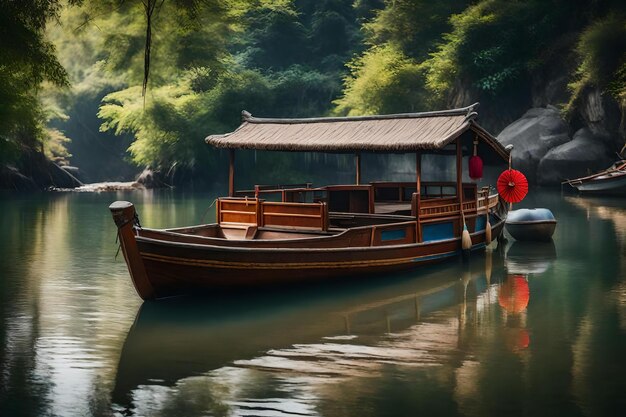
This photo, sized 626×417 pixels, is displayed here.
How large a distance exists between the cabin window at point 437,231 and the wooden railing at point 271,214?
2397 millimetres

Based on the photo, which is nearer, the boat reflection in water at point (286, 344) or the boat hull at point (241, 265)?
the boat reflection in water at point (286, 344)

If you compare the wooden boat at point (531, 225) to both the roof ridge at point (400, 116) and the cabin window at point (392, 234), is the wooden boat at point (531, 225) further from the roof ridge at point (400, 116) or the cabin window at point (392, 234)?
the cabin window at point (392, 234)

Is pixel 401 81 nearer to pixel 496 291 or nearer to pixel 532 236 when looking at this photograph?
pixel 532 236

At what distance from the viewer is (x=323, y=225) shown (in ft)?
52.2

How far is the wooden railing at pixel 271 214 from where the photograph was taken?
16.0 m

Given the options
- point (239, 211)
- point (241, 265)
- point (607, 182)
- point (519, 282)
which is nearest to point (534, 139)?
point (607, 182)

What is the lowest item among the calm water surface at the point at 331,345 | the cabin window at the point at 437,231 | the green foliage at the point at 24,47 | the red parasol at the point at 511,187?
the calm water surface at the point at 331,345

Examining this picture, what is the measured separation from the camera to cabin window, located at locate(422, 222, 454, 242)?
1734cm

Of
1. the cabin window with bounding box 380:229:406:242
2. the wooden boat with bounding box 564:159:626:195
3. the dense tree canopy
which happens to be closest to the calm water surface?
the cabin window with bounding box 380:229:406:242

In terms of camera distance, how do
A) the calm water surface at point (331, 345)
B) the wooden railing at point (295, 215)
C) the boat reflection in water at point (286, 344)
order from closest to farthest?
the calm water surface at point (331, 345) < the boat reflection in water at point (286, 344) < the wooden railing at point (295, 215)

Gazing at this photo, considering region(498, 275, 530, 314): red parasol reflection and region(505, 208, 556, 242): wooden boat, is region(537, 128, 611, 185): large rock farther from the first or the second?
region(498, 275, 530, 314): red parasol reflection

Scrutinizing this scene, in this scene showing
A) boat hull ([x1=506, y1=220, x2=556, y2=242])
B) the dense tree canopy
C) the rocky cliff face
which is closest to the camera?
boat hull ([x1=506, y1=220, x2=556, y2=242])

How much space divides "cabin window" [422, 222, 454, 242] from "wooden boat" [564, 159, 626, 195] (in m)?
20.2

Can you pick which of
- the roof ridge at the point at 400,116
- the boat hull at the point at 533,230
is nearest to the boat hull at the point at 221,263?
the roof ridge at the point at 400,116
